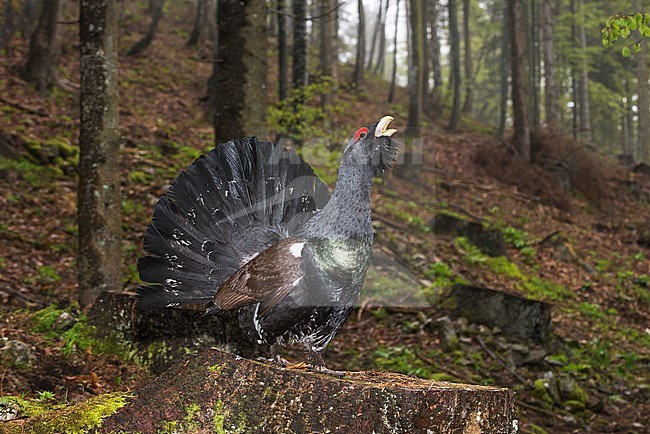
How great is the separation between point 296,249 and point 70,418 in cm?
152

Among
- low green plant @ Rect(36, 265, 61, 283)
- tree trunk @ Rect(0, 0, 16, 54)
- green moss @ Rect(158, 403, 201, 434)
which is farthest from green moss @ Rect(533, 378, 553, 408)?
tree trunk @ Rect(0, 0, 16, 54)

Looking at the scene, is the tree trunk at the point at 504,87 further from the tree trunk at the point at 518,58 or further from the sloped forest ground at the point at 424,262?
the sloped forest ground at the point at 424,262

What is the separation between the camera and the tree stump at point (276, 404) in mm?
2953

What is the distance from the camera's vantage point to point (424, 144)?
21.5 m

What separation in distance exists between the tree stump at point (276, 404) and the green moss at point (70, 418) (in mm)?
60

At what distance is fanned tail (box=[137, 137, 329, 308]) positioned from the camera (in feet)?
13.1

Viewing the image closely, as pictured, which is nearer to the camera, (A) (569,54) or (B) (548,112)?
(B) (548,112)

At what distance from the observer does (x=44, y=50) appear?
15.1 m

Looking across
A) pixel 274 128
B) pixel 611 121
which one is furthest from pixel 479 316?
pixel 611 121

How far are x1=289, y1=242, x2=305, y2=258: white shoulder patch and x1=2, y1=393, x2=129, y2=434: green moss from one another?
1224 millimetres

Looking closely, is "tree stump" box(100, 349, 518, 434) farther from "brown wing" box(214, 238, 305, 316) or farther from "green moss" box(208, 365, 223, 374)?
"brown wing" box(214, 238, 305, 316)

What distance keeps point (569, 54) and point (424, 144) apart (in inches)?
593

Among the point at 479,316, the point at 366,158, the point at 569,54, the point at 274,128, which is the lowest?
the point at 479,316

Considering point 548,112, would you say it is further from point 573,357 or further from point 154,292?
point 154,292
